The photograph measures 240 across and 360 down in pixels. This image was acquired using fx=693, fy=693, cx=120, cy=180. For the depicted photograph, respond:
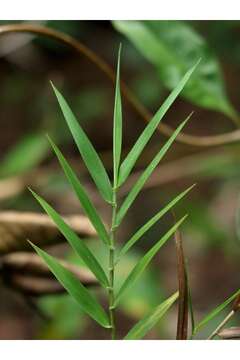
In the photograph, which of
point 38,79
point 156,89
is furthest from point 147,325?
point 38,79

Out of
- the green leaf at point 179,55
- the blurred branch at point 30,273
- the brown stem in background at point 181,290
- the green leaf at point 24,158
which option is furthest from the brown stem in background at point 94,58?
the green leaf at point 24,158

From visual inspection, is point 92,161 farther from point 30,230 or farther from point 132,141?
point 132,141

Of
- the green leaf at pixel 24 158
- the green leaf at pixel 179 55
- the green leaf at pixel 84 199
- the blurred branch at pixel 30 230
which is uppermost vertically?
the green leaf at pixel 179 55

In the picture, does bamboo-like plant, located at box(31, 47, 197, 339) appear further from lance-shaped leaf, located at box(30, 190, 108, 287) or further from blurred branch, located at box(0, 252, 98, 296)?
blurred branch, located at box(0, 252, 98, 296)

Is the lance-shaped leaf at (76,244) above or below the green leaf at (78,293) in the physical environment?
above

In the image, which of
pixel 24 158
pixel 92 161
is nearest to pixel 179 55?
pixel 92 161

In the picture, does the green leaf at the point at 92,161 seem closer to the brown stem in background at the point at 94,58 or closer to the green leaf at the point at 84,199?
the green leaf at the point at 84,199

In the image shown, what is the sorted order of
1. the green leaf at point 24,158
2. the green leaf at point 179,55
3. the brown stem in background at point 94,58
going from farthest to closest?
the green leaf at point 24,158 → the green leaf at point 179,55 → the brown stem in background at point 94,58
